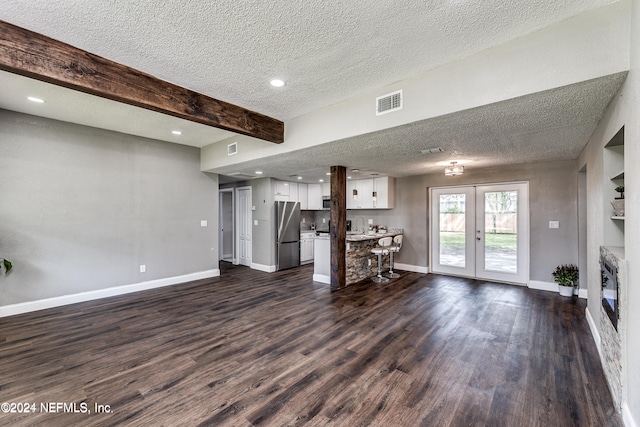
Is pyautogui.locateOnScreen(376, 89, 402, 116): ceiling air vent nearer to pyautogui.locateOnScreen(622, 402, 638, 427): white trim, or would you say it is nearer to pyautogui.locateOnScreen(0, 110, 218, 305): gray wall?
pyautogui.locateOnScreen(622, 402, 638, 427): white trim

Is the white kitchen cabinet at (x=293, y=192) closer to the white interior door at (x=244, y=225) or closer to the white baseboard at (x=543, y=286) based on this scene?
the white interior door at (x=244, y=225)

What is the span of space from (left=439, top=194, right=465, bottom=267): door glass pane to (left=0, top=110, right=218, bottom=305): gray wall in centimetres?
552

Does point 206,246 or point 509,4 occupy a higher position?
point 509,4

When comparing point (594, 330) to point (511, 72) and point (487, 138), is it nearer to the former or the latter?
point (487, 138)

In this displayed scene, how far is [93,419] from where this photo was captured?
1877mm

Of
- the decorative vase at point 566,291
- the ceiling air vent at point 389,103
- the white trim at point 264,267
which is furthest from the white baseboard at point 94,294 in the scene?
the decorative vase at point 566,291

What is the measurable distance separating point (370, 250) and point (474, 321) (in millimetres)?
2593

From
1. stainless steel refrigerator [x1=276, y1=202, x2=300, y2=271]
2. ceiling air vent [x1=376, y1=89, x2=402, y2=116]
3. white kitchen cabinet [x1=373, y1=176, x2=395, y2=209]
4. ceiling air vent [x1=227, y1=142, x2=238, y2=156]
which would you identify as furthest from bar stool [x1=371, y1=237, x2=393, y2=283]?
ceiling air vent [x1=227, y1=142, x2=238, y2=156]

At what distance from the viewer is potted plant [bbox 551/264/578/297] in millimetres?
4609

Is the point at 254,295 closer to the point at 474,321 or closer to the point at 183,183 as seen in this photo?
the point at 183,183

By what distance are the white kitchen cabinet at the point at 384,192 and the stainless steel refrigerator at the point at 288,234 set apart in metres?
2.15

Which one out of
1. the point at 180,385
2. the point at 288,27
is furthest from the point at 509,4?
→ the point at 180,385

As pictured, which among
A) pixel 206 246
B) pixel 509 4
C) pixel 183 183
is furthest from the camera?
pixel 206 246

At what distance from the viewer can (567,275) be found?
4.67 metres
